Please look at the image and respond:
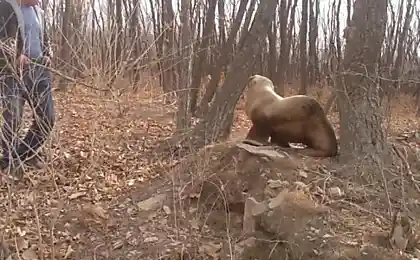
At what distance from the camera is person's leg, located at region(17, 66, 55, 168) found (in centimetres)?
377

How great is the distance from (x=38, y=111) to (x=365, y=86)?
8.10ft

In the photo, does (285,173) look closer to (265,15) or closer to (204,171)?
(204,171)

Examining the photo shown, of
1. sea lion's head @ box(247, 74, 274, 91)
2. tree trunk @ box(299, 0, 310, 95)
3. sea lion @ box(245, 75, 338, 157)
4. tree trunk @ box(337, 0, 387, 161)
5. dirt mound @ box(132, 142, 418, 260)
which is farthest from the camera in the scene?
tree trunk @ box(299, 0, 310, 95)

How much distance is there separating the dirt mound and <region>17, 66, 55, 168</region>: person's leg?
93 cm

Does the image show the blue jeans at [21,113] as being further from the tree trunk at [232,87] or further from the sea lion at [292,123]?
the sea lion at [292,123]

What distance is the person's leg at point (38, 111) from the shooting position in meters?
3.77

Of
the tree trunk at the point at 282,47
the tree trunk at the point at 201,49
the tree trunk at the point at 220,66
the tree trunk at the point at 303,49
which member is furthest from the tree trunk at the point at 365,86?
the tree trunk at the point at 303,49

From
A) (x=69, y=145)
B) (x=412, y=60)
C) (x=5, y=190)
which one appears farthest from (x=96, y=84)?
(x=412, y=60)

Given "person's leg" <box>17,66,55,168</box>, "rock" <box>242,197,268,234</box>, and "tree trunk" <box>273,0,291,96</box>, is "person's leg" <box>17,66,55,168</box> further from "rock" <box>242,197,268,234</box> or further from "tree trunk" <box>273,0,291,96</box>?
"tree trunk" <box>273,0,291,96</box>

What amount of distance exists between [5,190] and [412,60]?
34.3ft

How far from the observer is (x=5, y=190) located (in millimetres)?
3928

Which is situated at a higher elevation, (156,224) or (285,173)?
(285,173)

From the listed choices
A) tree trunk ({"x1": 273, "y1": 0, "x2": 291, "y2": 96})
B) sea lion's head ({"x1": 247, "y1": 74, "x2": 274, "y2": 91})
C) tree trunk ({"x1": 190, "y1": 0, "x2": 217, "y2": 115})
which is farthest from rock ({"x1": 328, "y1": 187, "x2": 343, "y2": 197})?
tree trunk ({"x1": 273, "y1": 0, "x2": 291, "y2": 96})

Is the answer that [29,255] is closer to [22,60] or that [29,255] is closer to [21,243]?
[21,243]
